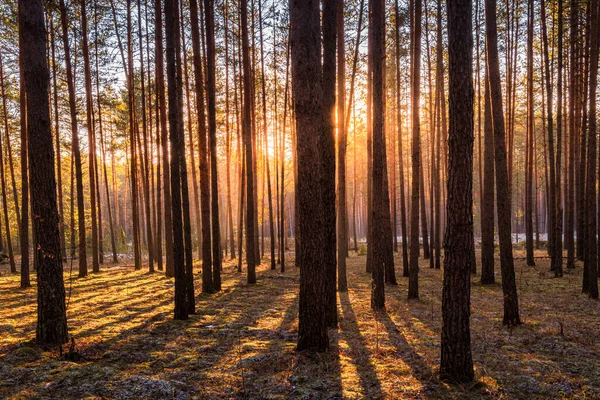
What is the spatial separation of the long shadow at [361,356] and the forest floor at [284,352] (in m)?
0.02

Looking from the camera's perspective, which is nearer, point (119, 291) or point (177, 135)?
point (177, 135)

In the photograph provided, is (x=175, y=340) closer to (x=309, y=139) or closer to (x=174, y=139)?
(x=174, y=139)

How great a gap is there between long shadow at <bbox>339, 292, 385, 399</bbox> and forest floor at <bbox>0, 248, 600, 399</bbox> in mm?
18

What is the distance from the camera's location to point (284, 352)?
5.53 metres

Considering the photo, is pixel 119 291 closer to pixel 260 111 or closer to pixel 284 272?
pixel 284 272

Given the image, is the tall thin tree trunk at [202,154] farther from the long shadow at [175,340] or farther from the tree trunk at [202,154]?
the long shadow at [175,340]

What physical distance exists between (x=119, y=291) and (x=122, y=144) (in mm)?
17543

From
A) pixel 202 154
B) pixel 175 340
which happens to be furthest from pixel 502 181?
pixel 202 154

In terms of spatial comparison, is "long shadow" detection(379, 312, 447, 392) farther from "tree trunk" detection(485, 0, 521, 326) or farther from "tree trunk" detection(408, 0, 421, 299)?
"tree trunk" detection(408, 0, 421, 299)

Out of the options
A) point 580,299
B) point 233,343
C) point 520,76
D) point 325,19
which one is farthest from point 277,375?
point 520,76

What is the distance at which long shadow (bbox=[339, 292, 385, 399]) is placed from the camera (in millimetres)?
4258

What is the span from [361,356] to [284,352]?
120 cm

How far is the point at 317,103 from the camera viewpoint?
5230mm

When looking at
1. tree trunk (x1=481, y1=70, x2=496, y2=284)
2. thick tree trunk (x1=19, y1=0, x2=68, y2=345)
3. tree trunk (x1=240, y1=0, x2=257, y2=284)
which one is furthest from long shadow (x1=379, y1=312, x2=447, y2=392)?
tree trunk (x1=481, y1=70, x2=496, y2=284)
